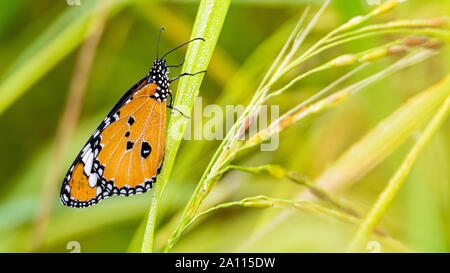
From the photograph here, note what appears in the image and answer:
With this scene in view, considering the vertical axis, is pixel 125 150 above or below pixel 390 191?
above

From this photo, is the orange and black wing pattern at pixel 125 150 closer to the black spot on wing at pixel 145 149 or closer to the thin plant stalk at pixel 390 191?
the black spot on wing at pixel 145 149

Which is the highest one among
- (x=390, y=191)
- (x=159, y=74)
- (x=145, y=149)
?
(x=159, y=74)

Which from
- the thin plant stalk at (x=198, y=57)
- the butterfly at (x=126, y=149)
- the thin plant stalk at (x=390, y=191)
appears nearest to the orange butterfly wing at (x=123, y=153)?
the butterfly at (x=126, y=149)

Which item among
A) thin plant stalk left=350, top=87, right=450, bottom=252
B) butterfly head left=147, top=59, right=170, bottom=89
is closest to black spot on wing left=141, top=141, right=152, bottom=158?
butterfly head left=147, top=59, right=170, bottom=89

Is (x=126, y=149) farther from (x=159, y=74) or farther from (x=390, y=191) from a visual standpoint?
(x=390, y=191)

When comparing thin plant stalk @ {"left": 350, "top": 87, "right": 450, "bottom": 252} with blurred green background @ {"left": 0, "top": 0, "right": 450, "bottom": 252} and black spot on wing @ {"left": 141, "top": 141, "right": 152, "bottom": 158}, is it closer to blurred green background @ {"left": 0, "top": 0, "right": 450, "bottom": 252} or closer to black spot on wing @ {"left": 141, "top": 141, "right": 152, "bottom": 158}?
blurred green background @ {"left": 0, "top": 0, "right": 450, "bottom": 252}

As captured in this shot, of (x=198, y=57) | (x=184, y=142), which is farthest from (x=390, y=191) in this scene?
(x=184, y=142)

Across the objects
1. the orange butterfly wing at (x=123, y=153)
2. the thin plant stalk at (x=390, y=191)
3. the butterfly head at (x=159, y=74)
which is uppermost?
the butterfly head at (x=159, y=74)
